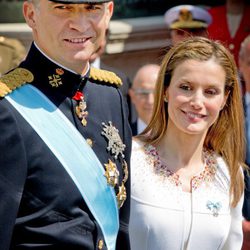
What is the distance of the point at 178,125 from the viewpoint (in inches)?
142

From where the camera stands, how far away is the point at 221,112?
378 centimetres

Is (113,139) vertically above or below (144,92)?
above

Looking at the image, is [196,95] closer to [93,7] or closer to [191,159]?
[191,159]

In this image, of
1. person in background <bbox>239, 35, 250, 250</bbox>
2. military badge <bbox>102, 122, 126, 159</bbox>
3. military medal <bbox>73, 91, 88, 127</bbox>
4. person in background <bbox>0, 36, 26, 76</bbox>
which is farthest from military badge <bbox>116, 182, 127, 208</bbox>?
person in background <bbox>0, 36, 26, 76</bbox>

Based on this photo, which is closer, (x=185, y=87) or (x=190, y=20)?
(x=185, y=87)

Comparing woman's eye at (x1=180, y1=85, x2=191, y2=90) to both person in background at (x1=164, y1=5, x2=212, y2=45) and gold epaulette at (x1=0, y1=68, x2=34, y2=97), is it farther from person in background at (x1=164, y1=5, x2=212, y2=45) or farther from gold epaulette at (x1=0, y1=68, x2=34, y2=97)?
person in background at (x1=164, y1=5, x2=212, y2=45)

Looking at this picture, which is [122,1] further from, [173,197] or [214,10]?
[173,197]

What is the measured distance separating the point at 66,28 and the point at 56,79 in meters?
0.21

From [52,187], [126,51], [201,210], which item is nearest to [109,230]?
[52,187]

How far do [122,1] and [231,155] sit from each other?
159 inches

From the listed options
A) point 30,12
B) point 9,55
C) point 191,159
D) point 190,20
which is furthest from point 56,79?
point 190,20

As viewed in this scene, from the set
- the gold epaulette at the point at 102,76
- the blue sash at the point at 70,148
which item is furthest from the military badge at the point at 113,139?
the gold epaulette at the point at 102,76

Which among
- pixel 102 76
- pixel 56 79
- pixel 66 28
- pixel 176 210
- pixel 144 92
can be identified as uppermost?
pixel 66 28

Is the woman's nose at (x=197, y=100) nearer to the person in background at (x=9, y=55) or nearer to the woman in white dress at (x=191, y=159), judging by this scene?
the woman in white dress at (x=191, y=159)
